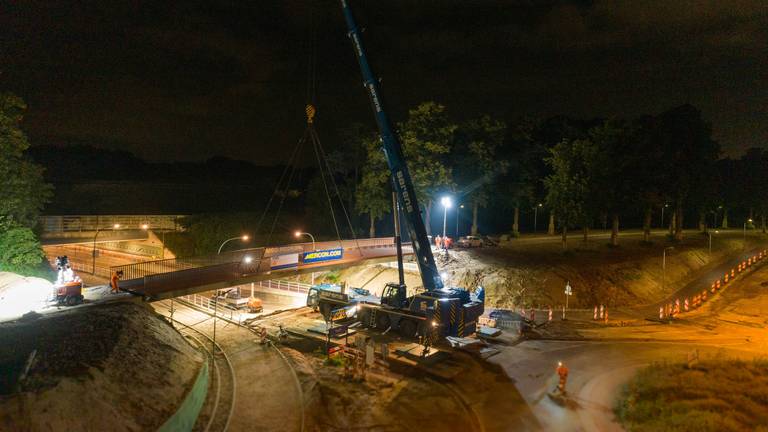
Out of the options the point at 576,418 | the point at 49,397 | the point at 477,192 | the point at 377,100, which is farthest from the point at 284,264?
A: the point at 477,192

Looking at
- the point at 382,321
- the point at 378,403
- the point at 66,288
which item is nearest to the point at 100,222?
the point at 66,288

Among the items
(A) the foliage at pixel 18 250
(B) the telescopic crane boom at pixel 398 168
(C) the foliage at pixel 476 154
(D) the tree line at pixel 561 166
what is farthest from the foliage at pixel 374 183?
(A) the foliage at pixel 18 250

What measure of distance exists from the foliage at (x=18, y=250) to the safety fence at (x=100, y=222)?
17544 mm

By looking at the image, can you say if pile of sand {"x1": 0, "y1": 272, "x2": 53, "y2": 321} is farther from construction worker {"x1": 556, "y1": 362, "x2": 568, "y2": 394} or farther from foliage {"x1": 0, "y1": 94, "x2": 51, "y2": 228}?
construction worker {"x1": 556, "y1": 362, "x2": 568, "y2": 394}

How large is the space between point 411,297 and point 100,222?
43035mm

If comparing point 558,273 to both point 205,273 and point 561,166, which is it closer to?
point 561,166

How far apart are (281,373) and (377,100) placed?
15.1m

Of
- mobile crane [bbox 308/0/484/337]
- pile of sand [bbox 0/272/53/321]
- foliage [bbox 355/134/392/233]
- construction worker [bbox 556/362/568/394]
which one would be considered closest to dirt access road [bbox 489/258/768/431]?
construction worker [bbox 556/362/568/394]

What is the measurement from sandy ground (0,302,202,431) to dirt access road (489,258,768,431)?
44.8 feet

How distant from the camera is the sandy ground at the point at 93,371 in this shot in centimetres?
1246

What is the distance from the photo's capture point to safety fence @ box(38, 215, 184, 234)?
4822 centimetres

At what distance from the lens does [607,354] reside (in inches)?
902

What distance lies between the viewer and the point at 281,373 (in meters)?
20.9

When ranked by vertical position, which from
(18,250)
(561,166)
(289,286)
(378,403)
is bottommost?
(378,403)
